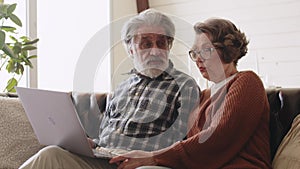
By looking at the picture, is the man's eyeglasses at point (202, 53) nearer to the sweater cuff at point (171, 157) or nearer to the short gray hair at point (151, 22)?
the short gray hair at point (151, 22)

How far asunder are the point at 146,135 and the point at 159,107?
12 cm

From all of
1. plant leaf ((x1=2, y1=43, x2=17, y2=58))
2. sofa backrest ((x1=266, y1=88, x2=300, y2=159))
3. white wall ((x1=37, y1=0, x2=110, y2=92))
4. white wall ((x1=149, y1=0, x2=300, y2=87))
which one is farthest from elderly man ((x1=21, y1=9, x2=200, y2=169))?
white wall ((x1=149, y1=0, x2=300, y2=87))

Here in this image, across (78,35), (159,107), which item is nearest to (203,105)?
(159,107)

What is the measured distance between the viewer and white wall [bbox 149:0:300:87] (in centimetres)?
299

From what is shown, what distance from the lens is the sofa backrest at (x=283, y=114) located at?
146 cm

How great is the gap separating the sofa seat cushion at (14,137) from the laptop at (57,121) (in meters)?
0.22

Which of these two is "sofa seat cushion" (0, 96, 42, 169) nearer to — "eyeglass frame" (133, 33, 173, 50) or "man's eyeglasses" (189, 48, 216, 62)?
"eyeglass frame" (133, 33, 173, 50)

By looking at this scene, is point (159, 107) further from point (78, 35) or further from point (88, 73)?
point (78, 35)

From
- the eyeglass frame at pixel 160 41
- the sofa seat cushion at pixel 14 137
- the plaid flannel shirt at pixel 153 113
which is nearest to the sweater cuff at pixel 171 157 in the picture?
the plaid flannel shirt at pixel 153 113

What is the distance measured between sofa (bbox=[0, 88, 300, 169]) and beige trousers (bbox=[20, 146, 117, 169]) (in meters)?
0.33

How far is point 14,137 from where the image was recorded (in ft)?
5.80

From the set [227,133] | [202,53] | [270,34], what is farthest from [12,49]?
[270,34]

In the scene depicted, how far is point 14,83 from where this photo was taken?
239cm

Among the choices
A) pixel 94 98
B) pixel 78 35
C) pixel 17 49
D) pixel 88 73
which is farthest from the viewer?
pixel 78 35
